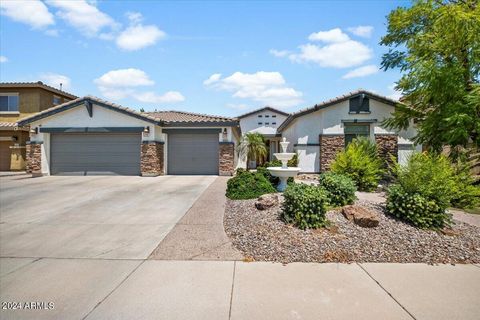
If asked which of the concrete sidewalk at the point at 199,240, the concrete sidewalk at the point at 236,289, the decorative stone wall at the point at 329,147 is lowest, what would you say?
the concrete sidewalk at the point at 236,289

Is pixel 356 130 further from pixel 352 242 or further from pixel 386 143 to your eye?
pixel 352 242

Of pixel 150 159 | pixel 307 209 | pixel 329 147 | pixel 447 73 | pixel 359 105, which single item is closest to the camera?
pixel 307 209

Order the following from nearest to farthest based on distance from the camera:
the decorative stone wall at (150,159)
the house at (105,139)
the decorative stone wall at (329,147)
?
the decorative stone wall at (150,159) → the house at (105,139) → the decorative stone wall at (329,147)

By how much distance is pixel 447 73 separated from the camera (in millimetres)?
10352

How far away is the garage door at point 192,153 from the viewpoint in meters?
16.8

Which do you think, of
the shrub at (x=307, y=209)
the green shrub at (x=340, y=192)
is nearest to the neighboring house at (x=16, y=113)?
the shrub at (x=307, y=209)

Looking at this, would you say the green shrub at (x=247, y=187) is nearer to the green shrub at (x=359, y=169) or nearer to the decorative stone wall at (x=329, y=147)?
the green shrub at (x=359, y=169)

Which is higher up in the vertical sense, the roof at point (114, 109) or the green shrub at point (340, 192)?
the roof at point (114, 109)

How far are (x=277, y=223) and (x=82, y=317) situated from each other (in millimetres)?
3797

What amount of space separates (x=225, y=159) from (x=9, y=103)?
17421mm

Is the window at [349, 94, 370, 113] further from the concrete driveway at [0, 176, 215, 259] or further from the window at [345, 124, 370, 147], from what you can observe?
the concrete driveway at [0, 176, 215, 259]

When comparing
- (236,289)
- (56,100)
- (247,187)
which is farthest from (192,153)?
(236,289)

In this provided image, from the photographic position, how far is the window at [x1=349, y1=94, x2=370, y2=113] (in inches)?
622

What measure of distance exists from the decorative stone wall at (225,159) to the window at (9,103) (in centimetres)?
1635
